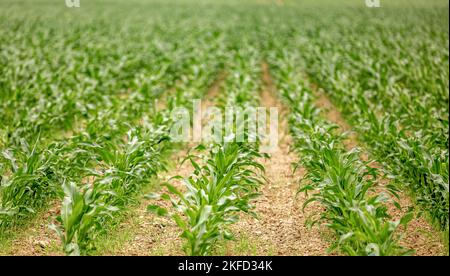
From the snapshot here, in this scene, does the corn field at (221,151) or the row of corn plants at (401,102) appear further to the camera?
the row of corn plants at (401,102)

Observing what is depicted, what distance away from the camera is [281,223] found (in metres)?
4.77

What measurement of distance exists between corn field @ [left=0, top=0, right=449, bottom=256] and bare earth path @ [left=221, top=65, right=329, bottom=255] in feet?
0.06

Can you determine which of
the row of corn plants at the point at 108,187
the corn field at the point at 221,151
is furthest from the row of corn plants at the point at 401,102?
the row of corn plants at the point at 108,187

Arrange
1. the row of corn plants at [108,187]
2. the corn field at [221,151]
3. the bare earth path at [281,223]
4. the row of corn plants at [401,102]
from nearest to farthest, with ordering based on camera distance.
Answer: the row of corn plants at [108,187] → the corn field at [221,151] → the bare earth path at [281,223] → the row of corn plants at [401,102]

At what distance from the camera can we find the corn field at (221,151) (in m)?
4.06

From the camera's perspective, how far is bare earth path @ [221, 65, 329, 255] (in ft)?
13.9

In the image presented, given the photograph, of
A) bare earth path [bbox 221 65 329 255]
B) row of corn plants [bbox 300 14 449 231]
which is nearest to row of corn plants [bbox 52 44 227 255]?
bare earth path [bbox 221 65 329 255]

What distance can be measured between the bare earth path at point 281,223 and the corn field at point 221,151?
2cm

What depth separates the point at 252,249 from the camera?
4180mm

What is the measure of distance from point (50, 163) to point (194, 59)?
7.22m

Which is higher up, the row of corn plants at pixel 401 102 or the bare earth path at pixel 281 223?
the row of corn plants at pixel 401 102

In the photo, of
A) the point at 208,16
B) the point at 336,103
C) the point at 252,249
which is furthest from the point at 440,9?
the point at 252,249

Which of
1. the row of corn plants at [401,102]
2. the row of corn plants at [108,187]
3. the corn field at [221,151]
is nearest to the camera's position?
the row of corn plants at [108,187]

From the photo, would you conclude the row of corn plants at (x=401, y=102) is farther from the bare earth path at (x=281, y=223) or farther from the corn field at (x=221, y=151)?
the bare earth path at (x=281, y=223)
